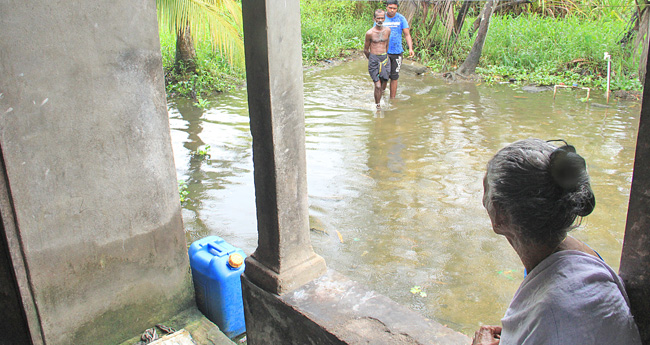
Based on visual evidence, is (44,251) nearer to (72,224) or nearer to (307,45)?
(72,224)

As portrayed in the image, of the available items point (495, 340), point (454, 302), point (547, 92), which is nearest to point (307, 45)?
point (547, 92)

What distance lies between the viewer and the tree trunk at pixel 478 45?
11.1m

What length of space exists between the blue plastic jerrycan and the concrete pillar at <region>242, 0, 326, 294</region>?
1.77 feet

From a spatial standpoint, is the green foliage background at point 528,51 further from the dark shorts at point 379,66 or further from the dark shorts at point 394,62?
the dark shorts at point 394,62

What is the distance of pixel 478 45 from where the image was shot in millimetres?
11500

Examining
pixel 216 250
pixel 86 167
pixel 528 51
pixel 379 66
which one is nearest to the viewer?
pixel 86 167

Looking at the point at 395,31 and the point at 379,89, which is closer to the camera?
the point at 395,31

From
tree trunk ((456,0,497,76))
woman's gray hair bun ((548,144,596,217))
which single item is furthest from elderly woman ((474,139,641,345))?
tree trunk ((456,0,497,76))

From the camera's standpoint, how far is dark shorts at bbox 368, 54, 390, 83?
358 inches

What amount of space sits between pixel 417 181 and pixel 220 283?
313 cm

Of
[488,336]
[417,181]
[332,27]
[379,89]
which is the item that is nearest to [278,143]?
[488,336]

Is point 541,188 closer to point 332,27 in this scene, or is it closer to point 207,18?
point 207,18

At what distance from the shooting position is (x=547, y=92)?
10.0 metres

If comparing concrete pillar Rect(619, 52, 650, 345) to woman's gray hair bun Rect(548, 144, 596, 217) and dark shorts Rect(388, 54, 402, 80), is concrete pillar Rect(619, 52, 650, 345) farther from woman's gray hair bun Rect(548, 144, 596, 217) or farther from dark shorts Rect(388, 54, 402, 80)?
dark shorts Rect(388, 54, 402, 80)
